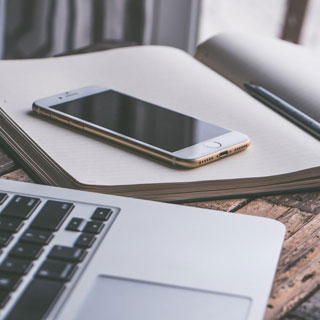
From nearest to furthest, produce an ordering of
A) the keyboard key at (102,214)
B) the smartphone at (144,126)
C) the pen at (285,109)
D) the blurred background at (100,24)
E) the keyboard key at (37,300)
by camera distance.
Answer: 1. the keyboard key at (37,300)
2. the keyboard key at (102,214)
3. the smartphone at (144,126)
4. the pen at (285,109)
5. the blurred background at (100,24)

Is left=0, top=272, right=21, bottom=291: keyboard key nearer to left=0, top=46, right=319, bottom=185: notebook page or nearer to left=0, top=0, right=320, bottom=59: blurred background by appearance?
left=0, top=46, right=319, bottom=185: notebook page

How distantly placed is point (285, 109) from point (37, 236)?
1.36ft

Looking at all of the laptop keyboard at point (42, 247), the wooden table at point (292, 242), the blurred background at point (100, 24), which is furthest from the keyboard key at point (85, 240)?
the blurred background at point (100, 24)

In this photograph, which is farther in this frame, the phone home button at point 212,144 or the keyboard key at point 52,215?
the phone home button at point 212,144

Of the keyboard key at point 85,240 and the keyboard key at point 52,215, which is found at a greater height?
the keyboard key at point 52,215

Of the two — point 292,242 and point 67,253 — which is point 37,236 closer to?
point 67,253

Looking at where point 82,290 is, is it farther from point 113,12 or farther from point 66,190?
point 113,12

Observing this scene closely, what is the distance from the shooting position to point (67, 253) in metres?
0.44

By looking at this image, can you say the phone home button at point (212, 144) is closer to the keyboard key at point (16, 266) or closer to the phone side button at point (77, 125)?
the phone side button at point (77, 125)

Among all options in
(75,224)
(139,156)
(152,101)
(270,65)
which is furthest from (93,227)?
(270,65)

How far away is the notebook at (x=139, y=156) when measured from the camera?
57 centimetres

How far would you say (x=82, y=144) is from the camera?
627 millimetres

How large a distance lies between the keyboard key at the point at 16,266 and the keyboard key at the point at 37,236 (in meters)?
0.02

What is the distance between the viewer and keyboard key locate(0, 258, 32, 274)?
1.38 feet
